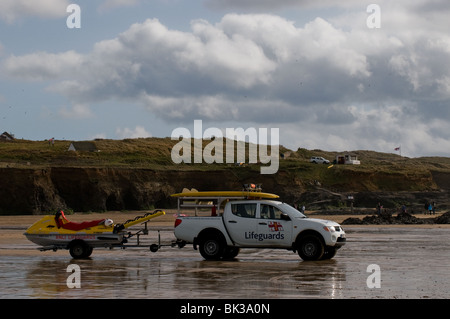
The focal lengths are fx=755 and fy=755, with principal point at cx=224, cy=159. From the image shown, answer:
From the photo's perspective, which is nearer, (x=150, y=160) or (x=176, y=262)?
(x=176, y=262)

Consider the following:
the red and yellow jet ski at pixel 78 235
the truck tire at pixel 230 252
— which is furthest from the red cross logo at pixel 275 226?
the red and yellow jet ski at pixel 78 235

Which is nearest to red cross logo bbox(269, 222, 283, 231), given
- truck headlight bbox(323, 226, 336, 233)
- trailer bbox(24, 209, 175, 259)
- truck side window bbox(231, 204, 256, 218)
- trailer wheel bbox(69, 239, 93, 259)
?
truck side window bbox(231, 204, 256, 218)

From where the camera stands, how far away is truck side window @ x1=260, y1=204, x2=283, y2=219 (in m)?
22.6

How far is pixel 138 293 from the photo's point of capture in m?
15.2

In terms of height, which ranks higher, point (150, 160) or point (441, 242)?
point (150, 160)

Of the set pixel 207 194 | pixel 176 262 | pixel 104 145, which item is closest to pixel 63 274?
pixel 176 262

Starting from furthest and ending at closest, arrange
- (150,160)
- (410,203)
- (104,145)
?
(104,145)
(150,160)
(410,203)

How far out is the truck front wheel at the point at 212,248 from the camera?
900 inches

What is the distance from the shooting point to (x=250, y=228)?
22.7m

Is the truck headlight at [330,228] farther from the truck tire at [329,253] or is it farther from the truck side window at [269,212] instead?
the truck side window at [269,212]

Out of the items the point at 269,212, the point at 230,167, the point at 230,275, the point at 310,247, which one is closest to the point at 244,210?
the point at 269,212

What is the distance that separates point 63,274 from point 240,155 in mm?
102644
